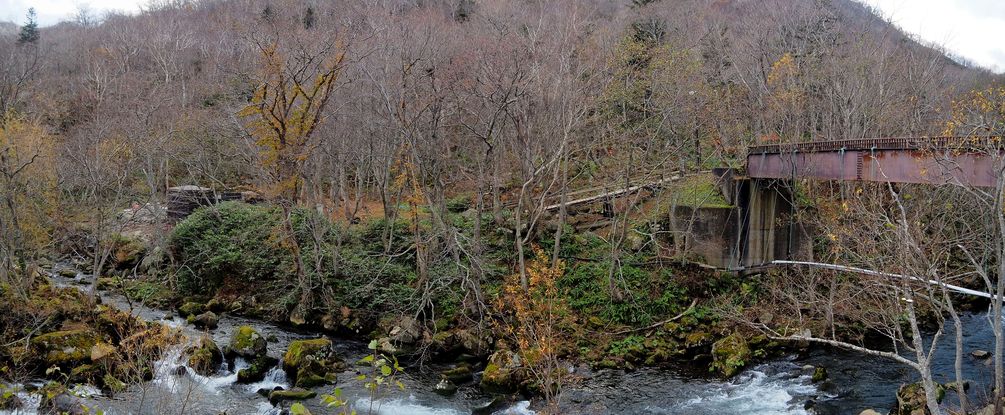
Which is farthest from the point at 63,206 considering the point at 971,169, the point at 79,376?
the point at 971,169

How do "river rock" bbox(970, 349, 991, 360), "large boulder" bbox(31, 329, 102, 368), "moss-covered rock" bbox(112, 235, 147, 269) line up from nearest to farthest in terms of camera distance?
1. "large boulder" bbox(31, 329, 102, 368)
2. "river rock" bbox(970, 349, 991, 360)
3. "moss-covered rock" bbox(112, 235, 147, 269)

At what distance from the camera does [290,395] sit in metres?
17.8

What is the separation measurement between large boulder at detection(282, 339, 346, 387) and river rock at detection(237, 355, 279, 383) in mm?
448

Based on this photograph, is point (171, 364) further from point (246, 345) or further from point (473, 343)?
point (473, 343)

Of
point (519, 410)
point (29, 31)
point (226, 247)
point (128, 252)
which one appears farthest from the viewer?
point (29, 31)

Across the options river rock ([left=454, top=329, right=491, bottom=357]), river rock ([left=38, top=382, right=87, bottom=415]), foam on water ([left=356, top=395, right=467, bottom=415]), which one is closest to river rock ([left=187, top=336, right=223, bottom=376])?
river rock ([left=38, top=382, right=87, bottom=415])

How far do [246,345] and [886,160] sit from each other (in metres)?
19.9

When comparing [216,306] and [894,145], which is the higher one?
[894,145]

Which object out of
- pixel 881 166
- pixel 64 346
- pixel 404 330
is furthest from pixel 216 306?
pixel 881 166

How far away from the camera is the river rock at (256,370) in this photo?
19.1m

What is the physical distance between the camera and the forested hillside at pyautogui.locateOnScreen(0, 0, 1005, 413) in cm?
2138

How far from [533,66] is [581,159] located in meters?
11.5

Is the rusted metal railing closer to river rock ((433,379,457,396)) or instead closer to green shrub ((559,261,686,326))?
green shrub ((559,261,686,326))

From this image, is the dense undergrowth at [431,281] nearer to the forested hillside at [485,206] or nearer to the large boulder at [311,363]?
the forested hillside at [485,206]
